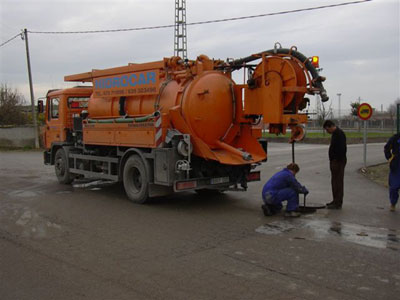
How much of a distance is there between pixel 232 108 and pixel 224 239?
12.0ft

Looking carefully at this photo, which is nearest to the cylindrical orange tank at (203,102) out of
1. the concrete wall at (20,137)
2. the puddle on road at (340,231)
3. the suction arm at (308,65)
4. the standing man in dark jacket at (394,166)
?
the suction arm at (308,65)

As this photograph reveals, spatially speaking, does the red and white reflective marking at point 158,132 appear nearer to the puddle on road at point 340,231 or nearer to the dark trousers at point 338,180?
the puddle on road at point 340,231

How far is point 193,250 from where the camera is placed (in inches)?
226

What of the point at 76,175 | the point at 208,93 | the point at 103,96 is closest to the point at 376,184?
the point at 208,93

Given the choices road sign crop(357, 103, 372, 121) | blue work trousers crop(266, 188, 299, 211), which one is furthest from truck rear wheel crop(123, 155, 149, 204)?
road sign crop(357, 103, 372, 121)

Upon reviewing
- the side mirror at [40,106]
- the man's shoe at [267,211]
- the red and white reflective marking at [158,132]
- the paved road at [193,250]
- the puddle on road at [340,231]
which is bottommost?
the puddle on road at [340,231]

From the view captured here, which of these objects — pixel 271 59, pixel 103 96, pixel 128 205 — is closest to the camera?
pixel 271 59

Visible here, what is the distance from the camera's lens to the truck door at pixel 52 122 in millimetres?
12945

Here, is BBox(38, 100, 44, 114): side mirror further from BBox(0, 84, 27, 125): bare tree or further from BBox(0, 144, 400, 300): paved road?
BBox(0, 84, 27, 125): bare tree

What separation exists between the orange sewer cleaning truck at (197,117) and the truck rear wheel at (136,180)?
0.02 metres

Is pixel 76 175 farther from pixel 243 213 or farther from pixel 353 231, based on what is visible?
pixel 353 231

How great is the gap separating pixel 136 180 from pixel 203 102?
2.52 metres

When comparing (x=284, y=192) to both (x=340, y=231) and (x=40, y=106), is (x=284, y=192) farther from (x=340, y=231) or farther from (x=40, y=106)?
(x=40, y=106)

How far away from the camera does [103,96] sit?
35.2 ft
